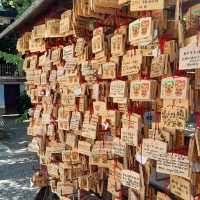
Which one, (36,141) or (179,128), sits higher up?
(179,128)

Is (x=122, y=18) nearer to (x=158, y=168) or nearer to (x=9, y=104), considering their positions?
(x=158, y=168)

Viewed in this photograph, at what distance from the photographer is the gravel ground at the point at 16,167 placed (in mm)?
8219

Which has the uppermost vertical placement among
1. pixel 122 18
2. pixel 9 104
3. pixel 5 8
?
pixel 5 8

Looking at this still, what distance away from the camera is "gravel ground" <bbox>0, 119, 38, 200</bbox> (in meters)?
8.22

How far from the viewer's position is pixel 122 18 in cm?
357

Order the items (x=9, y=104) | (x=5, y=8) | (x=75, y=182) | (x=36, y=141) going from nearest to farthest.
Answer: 1. (x=75, y=182)
2. (x=36, y=141)
3. (x=5, y=8)
4. (x=9, y=104)

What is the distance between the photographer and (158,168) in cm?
298

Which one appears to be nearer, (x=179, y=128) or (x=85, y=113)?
(x=179, y=128)

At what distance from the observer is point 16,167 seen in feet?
35.5

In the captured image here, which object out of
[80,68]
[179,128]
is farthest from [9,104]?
[179,128]

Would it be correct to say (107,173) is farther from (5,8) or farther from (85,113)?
(5,8)

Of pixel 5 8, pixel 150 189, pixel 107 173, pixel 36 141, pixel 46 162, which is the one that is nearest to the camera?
pixel 150 189

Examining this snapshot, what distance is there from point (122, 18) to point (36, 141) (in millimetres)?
2601

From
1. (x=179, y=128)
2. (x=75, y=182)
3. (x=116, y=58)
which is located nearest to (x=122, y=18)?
(x=116, y=58)
